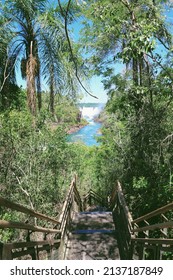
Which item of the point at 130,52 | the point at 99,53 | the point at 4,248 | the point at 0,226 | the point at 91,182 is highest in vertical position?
the point at 99,53

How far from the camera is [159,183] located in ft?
20.0

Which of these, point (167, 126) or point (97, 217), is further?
point (97, 217)

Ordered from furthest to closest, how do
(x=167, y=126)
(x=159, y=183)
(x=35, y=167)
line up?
(x=35, y=167)
(x=167, y=126)
(x=159, y=183)

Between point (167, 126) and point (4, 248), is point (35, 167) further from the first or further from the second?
point (4, 248)

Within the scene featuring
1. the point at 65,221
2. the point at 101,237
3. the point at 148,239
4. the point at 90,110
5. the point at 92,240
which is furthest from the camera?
the point at 90,110

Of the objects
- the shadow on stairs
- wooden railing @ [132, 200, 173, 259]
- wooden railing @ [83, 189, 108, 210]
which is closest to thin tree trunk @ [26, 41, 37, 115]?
the shadow on stairs

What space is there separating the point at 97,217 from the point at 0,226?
6073mm

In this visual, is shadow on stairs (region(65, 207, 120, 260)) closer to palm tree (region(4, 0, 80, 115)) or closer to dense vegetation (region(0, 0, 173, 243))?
dense vegetation (region(0, 0, 173, 243))

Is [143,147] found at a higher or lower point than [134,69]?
lower

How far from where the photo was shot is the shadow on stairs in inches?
222

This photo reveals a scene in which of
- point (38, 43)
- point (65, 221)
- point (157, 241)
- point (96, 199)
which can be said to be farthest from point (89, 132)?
point (157, 241)

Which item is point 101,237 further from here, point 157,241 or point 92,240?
point 157,241

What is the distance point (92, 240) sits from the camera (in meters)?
6.13
